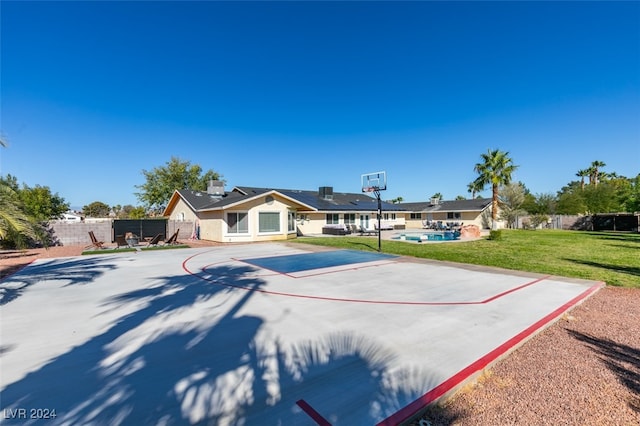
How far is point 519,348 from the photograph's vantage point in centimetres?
447

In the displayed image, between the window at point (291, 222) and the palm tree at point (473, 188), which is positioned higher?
the palm tree at point (473, 188)

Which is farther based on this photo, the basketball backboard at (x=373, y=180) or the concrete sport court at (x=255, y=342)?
the basketball backboard at (x=373, y=180)

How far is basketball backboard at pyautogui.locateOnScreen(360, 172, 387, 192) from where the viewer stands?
65.5 ft

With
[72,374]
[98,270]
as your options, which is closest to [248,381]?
[72,374]

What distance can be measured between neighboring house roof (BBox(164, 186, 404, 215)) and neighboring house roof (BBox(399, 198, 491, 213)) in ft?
18.7

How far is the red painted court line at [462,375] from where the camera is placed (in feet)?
9.31

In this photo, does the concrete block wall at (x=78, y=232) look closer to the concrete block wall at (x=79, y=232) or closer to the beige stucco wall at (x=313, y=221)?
the concrete block wall at (x=79, y=232)

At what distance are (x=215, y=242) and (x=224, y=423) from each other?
20305 mm

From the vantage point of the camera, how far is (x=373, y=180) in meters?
23.1

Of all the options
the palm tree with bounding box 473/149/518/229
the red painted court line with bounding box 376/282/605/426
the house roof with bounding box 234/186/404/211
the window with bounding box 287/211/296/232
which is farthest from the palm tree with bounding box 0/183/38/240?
the palm tree with bounding box 473/149/518/229

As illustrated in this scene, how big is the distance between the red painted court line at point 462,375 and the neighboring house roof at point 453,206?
33509 mm

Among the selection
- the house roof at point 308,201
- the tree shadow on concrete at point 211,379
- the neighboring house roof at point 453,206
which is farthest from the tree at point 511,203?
the tree shadow on concrete at point 211,379

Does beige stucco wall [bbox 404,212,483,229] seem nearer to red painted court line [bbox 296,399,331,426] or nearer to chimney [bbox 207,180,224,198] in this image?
chimney [bbox 207,180,224,198]

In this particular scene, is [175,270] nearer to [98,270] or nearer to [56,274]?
[98,270]
